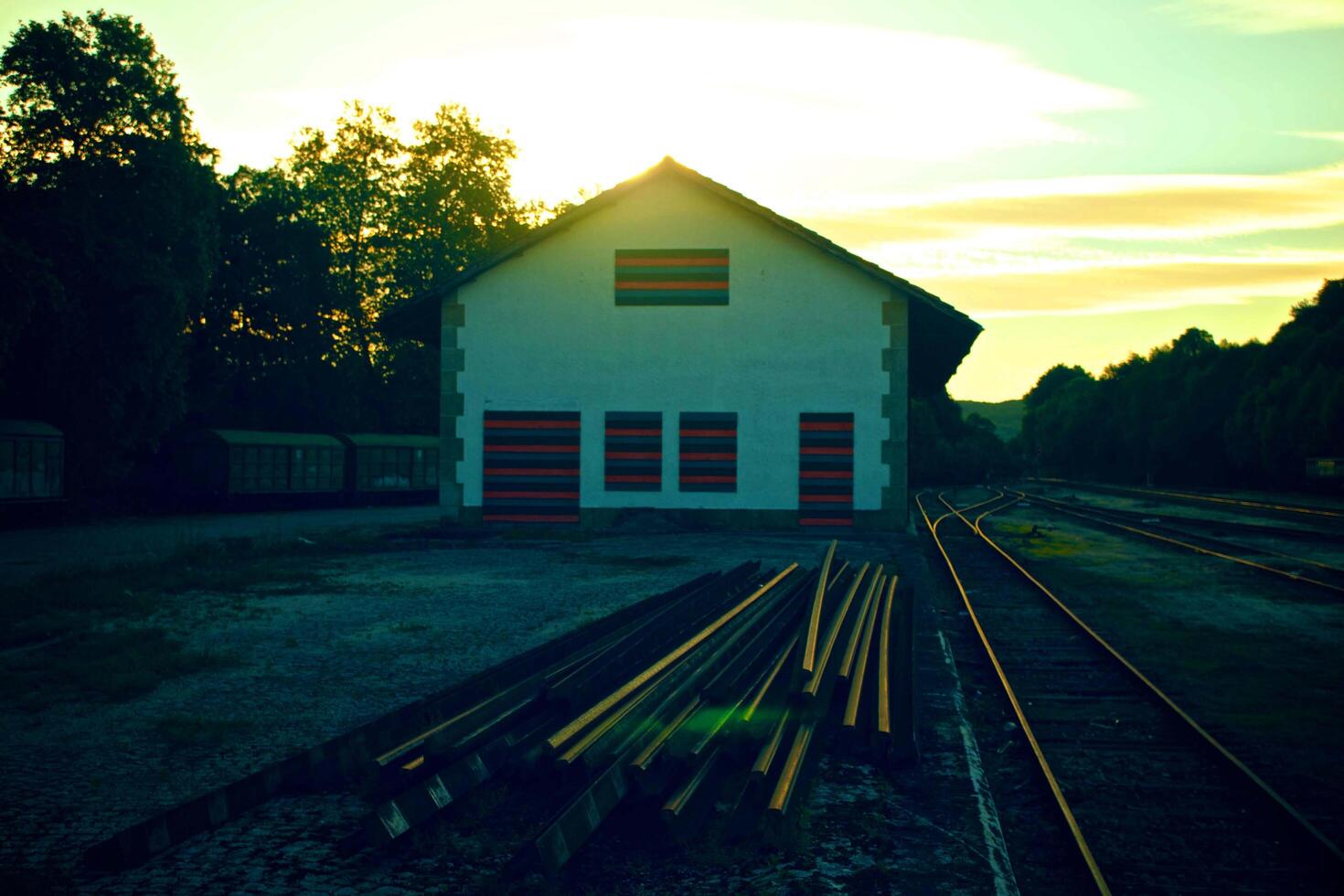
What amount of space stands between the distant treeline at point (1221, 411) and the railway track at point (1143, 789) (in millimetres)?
45062

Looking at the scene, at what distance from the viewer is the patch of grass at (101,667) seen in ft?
24.0

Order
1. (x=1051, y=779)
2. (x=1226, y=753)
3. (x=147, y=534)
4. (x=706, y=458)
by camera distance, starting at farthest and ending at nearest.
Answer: (x=147, y=534) < (x=706, y=458) < (x=1226, y=753) < (x=1051, y=779)

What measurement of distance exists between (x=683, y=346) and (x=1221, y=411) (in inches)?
2229

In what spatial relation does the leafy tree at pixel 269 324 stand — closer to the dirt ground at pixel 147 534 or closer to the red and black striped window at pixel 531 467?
the dirt ground at pixel 147 534

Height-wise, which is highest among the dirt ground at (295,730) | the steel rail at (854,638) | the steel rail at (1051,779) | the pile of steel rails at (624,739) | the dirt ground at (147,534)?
the steel rail at (854,638)

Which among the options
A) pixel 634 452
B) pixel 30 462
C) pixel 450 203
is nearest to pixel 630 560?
pixel 634 452

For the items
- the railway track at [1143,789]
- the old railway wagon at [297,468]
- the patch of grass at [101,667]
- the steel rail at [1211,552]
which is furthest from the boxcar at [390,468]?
the railway track at [1143,789]

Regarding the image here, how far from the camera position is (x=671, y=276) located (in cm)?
2198

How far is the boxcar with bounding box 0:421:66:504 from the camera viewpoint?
25406 mm

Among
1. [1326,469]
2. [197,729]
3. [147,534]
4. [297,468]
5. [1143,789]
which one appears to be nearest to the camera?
[1143,789]

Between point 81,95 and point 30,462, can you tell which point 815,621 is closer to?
point 30,462

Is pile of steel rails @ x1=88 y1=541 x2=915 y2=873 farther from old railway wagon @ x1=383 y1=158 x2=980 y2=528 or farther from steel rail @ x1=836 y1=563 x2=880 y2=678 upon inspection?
old railway wagon @ x1=383 y1=158 x2=980 y2=528

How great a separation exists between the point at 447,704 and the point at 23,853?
2348mm

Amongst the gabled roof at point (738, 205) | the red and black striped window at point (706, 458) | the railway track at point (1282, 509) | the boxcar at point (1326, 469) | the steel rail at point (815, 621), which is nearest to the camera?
the steel rail at point (815, 621)
